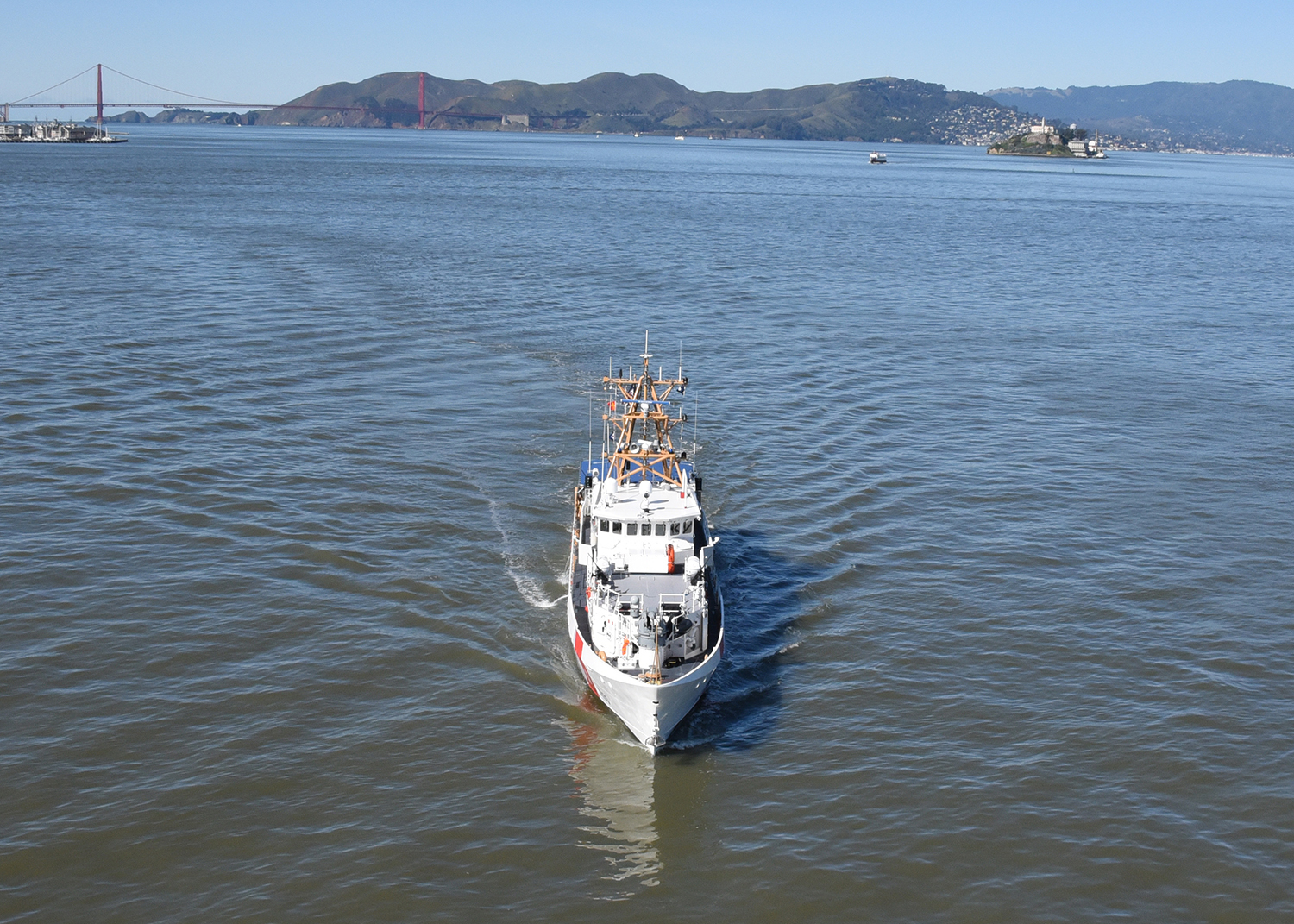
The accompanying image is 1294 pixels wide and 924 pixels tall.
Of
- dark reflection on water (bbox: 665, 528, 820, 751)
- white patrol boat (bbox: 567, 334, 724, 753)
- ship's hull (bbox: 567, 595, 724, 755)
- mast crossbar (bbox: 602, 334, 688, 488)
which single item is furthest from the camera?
mast crossbar (bbox: 602, 334, 688, 488)

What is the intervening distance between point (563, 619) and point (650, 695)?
335 inches

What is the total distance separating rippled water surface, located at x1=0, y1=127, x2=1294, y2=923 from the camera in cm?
2559

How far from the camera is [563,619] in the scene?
36.9 metres

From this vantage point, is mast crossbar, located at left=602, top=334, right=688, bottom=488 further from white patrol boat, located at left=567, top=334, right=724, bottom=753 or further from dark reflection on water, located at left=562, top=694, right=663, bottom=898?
dark reflection on water, located at left=562, top=694, right=663, bottom=898

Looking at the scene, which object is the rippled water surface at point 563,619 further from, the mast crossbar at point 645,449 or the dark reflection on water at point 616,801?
the mast crossbar at point 645,449

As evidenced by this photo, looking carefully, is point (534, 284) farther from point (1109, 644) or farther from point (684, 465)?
point (1109, 644)

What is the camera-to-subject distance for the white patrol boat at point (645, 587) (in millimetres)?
29719

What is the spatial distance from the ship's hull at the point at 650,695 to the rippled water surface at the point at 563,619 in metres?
0.79

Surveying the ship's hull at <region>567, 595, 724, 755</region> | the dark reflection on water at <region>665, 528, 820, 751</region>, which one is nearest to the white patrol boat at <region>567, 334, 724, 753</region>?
the ship's hull at <region>567, 595, 724, 755</region>

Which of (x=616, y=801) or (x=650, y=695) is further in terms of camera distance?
(x=650, y=695)

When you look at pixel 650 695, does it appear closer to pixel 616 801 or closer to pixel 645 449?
pixel 616 801

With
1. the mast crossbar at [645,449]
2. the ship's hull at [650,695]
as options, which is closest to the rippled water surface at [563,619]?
the ship's hull at [650,695]

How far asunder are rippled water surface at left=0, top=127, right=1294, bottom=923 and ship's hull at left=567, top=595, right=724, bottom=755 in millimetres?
788

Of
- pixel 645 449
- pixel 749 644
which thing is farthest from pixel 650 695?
pixel 645 449
